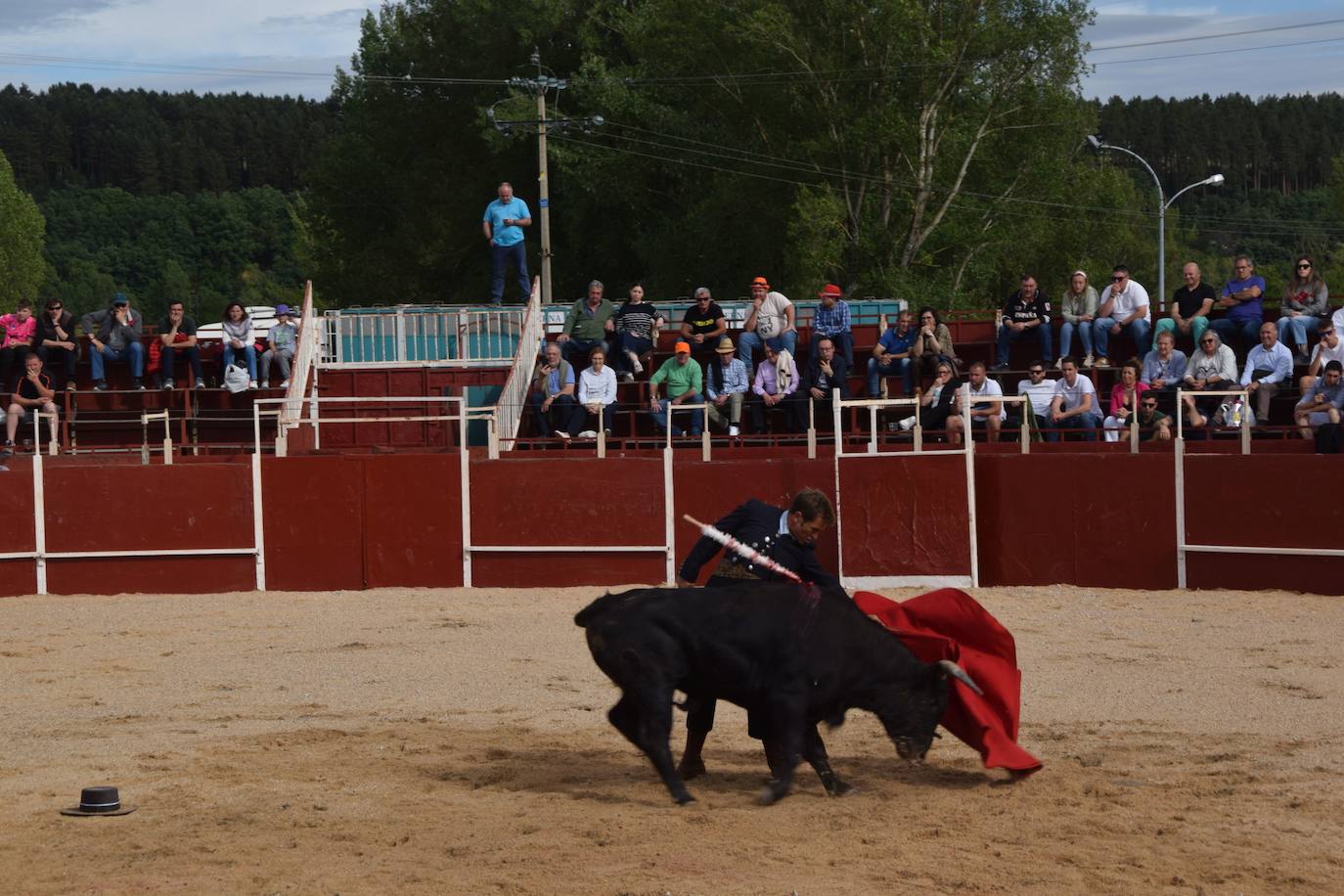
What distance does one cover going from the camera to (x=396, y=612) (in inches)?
564

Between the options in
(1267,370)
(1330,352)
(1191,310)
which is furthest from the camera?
(1191,310)

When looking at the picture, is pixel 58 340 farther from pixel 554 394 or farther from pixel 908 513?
pixel 908 513

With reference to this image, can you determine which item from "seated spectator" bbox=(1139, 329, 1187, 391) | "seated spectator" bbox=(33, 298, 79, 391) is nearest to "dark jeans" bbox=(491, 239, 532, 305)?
"seated spectator" bbox=(33, 298, 79, 391)

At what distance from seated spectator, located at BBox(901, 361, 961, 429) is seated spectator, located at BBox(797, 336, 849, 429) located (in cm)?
109

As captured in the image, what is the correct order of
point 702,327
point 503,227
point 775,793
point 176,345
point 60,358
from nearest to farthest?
point 775,793, point 702,327, point 176,345, point 60,358, point 503,227

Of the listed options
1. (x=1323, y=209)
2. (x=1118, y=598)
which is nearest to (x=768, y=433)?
(x=1118, y=598)

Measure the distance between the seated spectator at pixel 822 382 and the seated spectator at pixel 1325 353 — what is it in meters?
4.54

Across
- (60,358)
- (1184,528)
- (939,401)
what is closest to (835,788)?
(1184,528)

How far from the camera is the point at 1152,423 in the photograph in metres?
15.4

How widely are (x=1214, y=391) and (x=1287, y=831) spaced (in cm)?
878

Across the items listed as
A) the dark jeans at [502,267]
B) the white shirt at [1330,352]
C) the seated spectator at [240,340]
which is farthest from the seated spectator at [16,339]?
the white shirt at [1330,352]

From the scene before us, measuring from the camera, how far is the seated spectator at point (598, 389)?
690 inches

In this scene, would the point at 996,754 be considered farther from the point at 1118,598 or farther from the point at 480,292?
the point at 480,292

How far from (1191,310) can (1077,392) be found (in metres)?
1.64
